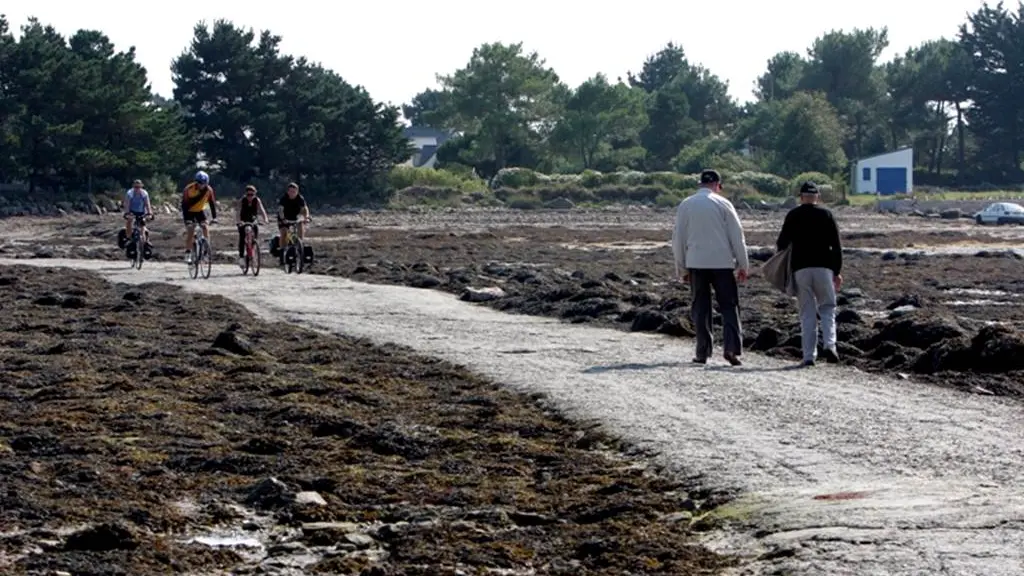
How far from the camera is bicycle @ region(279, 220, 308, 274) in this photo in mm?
32594

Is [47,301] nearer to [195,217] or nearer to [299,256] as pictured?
[195,217]

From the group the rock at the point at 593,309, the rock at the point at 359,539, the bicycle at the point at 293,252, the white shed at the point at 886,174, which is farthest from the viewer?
the white shed at the point at 886,174

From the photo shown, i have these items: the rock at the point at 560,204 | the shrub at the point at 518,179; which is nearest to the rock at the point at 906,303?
the rock at the point at 560,204

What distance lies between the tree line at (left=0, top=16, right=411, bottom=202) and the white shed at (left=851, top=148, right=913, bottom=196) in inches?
1419

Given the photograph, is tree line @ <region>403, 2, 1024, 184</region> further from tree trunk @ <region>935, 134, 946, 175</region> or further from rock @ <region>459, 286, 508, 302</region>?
rock @ <region>459, 286, 508, 302</region>

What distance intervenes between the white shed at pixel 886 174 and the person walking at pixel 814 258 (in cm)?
10764

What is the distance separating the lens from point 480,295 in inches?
1049

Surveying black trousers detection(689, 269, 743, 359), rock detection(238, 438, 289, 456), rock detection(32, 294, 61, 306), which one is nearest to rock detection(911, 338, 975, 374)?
black trousers detection(689, 269, 743, 359)

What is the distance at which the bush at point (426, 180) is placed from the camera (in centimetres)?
10569

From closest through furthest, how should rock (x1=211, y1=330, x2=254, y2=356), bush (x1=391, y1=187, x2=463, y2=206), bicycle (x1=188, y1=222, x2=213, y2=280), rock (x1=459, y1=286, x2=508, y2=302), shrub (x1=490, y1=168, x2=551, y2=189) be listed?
rock (x1=211, y1=330, x2=254, y2=356) → rock (x1=459, y1=286, x2=508, y2=302) → bicycle (x1=188, y1=222, x2=213, y2=280) → bush (x1=391, y1=187, x2=463, y2=206) → shrub (x1=490, y1=168, x2=551, y2=189)

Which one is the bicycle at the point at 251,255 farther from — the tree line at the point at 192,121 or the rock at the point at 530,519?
the tree line at the point at 192,121

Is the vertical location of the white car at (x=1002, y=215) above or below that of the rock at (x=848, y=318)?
below

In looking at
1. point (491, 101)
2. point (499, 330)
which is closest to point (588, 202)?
A: point (491, 101)

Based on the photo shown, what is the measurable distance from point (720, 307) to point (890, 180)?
109605 millimetres
